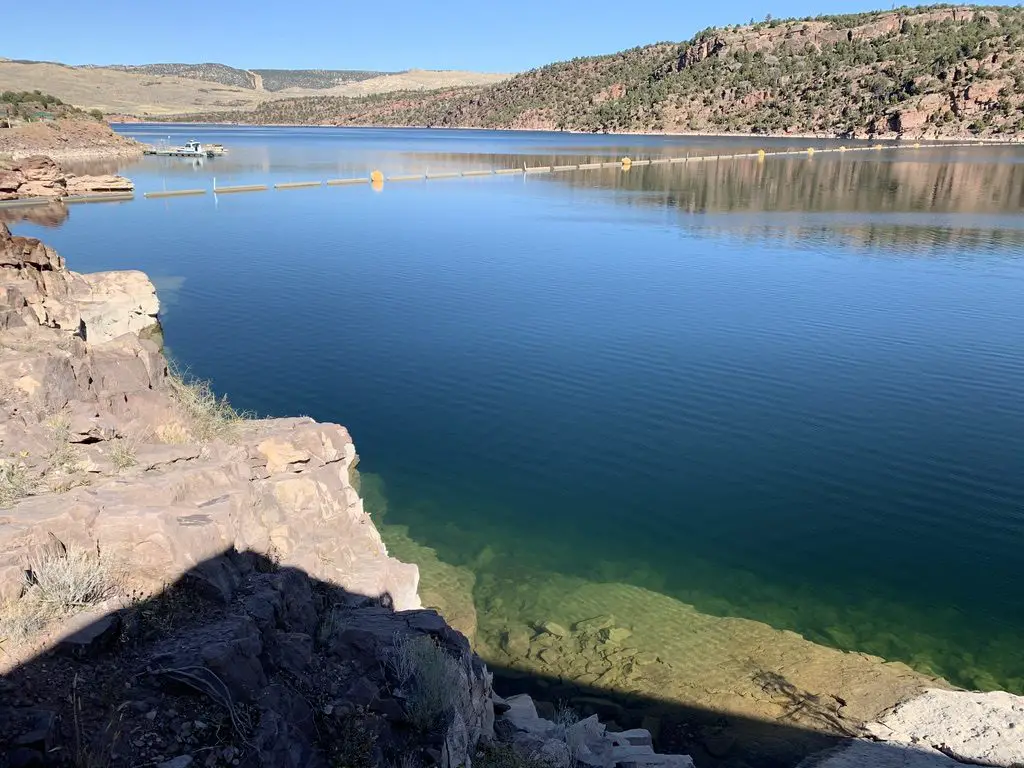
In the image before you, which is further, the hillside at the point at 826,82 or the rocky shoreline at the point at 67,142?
the hillside at the point at 826,82

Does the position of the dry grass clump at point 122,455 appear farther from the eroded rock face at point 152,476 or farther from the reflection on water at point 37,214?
the reflection on water at point 37,214

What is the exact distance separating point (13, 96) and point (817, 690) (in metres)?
123

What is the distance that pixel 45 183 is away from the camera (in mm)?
51625

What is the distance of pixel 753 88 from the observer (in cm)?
14975

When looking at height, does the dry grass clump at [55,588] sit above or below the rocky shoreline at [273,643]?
above

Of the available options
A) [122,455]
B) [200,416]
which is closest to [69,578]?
[122,455]

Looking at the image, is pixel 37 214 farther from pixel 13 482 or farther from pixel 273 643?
pixel 273 643

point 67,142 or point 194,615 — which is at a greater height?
point 67,142

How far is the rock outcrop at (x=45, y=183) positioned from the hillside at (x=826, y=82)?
396 ft

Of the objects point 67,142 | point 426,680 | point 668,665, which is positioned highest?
point 67,142

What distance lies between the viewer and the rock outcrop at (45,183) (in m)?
50.6

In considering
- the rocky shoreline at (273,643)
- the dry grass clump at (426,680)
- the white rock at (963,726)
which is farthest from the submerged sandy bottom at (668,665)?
the dry grass clump at (426,680)

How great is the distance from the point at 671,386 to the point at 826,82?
483 ft

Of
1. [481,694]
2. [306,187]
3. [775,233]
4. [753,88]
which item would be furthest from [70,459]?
[753,88]
